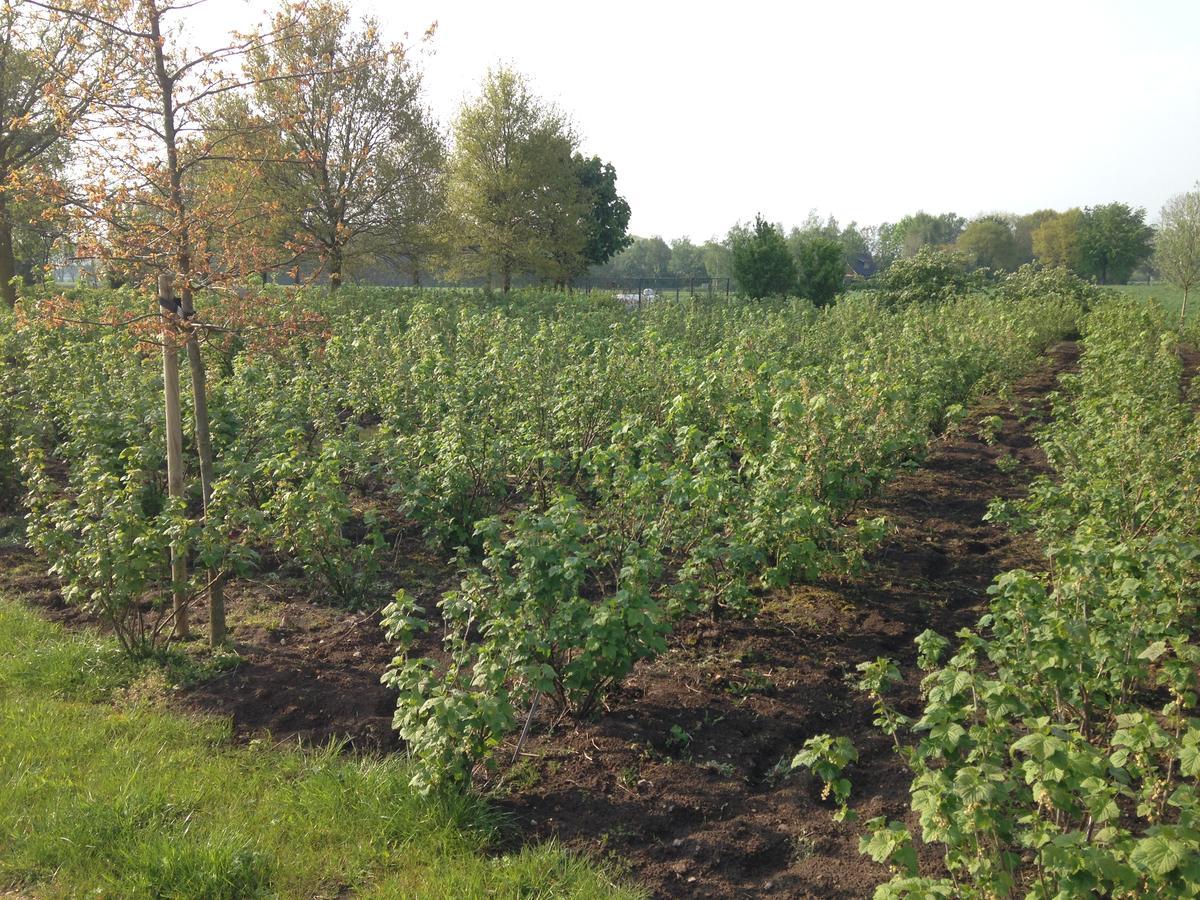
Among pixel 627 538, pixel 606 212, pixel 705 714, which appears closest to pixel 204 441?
pixel 627 538

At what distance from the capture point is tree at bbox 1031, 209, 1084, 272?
67250mm

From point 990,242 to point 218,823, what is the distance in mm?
77592

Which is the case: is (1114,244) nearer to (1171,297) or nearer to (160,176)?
(1171,297)

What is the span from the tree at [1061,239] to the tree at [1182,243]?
134 ft

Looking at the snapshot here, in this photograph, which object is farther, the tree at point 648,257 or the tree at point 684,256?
the tree at point 684,256

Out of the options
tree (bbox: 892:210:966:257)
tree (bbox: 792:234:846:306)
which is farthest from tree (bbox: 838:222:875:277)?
tree (bbox: 792:234:846:306)

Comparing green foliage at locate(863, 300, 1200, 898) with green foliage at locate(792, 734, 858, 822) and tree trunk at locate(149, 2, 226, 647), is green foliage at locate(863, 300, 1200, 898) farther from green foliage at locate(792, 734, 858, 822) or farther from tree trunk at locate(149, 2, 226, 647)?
tree trunk at locate(149, 2, 226, 647)

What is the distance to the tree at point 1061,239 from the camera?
67250 millimetres

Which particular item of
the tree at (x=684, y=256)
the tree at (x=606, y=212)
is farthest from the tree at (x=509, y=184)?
the tree at (x=684, y=256)

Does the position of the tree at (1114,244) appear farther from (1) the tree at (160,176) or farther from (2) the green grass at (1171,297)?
(1) the tree at (160,176)

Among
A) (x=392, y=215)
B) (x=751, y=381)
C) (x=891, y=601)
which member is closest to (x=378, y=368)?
(x=751, y=381)

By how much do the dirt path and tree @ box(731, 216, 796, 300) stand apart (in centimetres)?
2530

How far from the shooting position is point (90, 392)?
812 centimetres

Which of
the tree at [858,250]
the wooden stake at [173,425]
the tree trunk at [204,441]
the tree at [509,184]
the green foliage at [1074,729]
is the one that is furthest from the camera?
the tree at [858,250]
